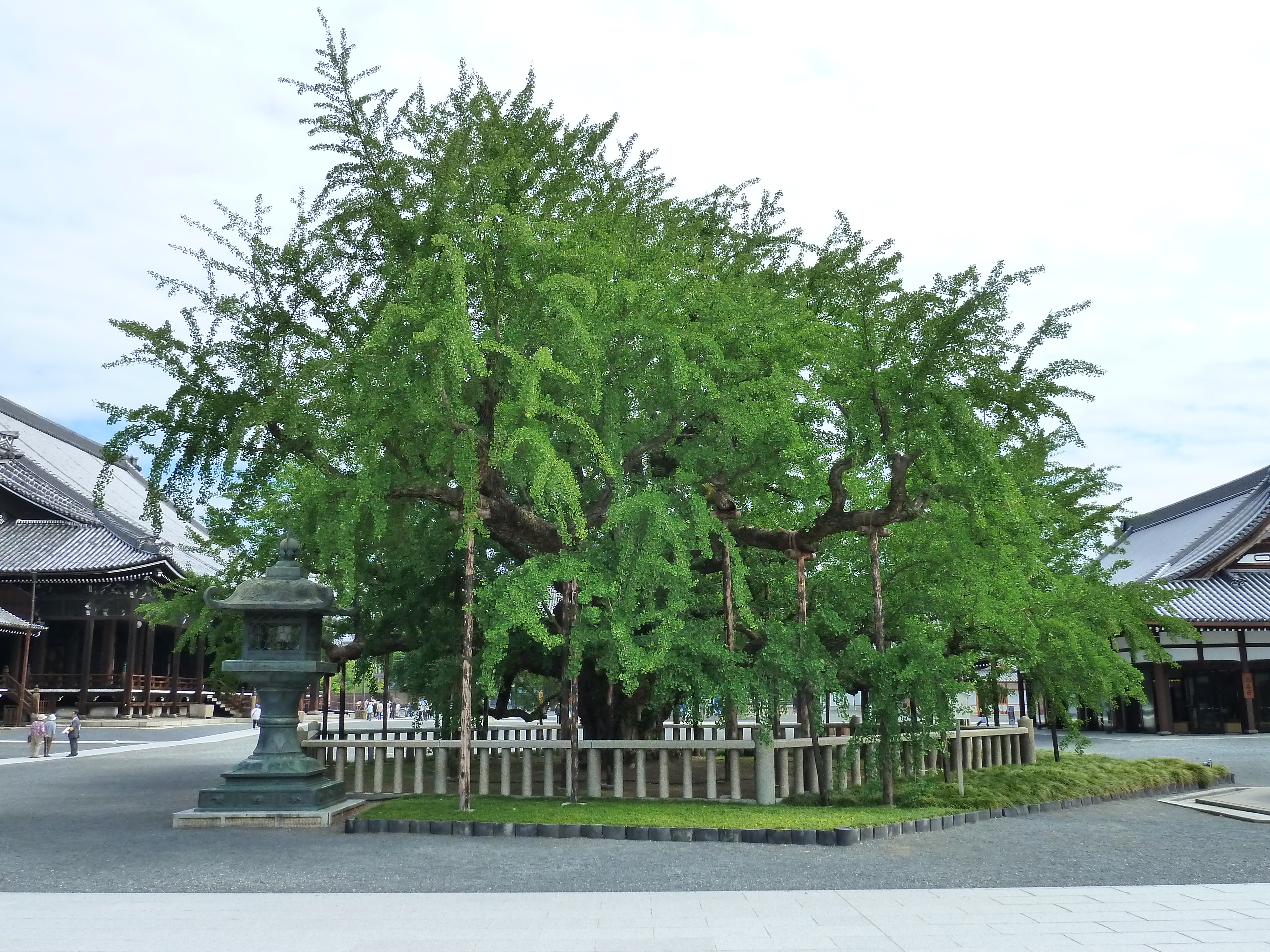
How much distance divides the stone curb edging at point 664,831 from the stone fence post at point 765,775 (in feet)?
6.89

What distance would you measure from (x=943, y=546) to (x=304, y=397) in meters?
9.38

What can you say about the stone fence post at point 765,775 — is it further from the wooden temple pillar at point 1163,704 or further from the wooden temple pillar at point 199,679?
the wooden temple pillar at point 199,679

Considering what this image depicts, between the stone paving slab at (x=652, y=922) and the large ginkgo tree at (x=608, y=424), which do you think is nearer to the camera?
the stone paving slab at (x=652, y=922)

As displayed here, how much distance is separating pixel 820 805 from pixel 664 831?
9.95 ft

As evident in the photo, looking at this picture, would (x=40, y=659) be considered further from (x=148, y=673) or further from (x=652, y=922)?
(x=652, y=922)

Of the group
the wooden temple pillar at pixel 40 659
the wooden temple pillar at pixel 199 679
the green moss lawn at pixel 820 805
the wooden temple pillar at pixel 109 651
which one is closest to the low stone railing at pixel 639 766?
the green moss lawn at pixel 820 805

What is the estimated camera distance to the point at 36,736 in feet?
73.0

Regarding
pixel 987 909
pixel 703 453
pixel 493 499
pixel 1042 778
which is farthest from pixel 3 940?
pixel 1042 778

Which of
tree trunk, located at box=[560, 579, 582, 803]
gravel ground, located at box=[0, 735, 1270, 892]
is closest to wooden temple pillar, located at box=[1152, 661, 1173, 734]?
gravel ground, located at box=[0, 735, 1270, 892]

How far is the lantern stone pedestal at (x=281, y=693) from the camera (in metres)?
11.1

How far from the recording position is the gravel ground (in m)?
7.66

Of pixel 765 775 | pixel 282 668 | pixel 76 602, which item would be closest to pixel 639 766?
pixel 765 775

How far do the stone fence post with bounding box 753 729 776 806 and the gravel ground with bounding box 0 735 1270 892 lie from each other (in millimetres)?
2371

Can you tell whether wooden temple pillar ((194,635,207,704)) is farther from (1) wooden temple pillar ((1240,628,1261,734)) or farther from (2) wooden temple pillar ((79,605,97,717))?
(1) wooden temple pillar ((1240,628,1261,734))
